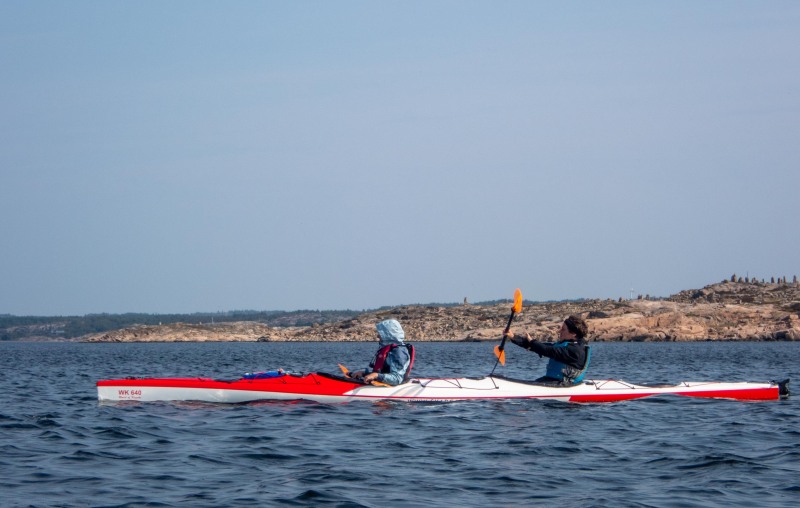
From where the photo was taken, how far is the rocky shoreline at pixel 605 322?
252 ft

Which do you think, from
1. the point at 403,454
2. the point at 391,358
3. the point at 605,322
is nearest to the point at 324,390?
the point at 391,358

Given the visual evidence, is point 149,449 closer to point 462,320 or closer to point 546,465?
point 546,465

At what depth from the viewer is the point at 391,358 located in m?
16.2

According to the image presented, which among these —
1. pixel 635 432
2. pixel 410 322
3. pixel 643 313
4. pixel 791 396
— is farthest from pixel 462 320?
pixel 635 432

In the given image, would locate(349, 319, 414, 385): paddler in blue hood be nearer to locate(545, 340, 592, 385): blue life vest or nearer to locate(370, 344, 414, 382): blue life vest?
locate(370, 344, 414, 382): blue life vest

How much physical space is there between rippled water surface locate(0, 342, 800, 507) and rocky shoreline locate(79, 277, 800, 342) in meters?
59.5

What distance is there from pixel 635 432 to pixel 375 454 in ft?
13.7

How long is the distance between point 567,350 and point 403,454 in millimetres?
5398

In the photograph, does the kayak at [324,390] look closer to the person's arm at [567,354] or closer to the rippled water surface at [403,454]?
the rippled water surface at [403,454]

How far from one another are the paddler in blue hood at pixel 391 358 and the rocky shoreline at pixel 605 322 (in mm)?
58434

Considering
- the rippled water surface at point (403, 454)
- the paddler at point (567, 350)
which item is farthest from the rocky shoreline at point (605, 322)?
the rippled water surface at point (403, 454)

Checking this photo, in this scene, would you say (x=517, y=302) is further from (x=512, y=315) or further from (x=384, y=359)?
(x=384, y=359)

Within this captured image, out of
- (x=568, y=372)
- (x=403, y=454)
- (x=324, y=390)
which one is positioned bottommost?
(x=403, y=454)

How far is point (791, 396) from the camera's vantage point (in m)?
18.8
